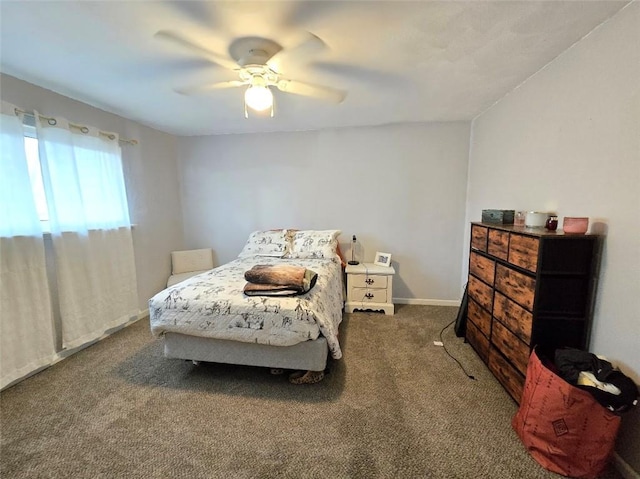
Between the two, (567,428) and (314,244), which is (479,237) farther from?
(314,244)

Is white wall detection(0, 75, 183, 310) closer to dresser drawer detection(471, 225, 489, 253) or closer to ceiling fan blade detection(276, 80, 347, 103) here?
ceiling fan blade detection(276, 80, 347, 103)

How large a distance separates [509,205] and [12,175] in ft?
12.6

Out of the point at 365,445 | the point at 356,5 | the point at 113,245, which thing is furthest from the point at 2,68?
the point at 365,445

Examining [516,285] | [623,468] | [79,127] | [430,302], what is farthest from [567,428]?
[79,127]

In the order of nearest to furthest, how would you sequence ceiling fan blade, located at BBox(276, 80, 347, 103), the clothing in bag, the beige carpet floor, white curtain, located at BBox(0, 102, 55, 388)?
the clothing in bag < the beige carpet floor < ceiling fan blade, located at BBox(276, 80, 347, 103) < white curtain, located at BBox(0, 102, 55, 388)

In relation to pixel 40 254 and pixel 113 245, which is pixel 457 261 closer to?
pixel 113 245

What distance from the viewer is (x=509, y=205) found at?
2.37 meters

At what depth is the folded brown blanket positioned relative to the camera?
6.38 feet

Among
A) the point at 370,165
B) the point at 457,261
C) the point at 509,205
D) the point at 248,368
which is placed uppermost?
the point at 370,165

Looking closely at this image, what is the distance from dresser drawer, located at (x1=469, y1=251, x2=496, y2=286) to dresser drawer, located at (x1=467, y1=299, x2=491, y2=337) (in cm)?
26

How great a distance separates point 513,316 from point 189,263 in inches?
141

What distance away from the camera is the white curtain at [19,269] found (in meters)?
1.91

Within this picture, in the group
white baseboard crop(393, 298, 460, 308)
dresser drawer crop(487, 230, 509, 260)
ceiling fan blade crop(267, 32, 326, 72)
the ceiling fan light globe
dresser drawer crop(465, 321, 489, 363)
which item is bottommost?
white baseboard crop(393, 298, 460, 308)

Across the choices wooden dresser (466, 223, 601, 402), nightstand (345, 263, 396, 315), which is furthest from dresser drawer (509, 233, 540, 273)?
nightstand (345, 263, 396, 315)
